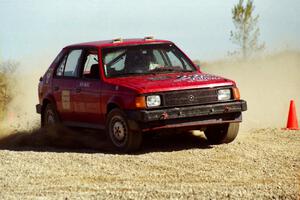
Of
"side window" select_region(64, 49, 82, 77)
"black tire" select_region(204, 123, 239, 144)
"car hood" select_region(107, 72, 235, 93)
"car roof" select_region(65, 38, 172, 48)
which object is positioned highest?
"car roof" select_region(65, 38, 172, 48)

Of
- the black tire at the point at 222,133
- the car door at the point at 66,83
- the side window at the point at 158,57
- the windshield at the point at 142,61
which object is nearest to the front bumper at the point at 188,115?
the black tire at the point at 222,133

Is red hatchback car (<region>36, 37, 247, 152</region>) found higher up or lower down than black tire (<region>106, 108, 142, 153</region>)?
higher up

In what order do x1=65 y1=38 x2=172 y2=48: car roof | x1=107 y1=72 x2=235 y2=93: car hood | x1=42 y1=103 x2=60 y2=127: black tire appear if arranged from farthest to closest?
x1=42 y1=103 x2=60 y2=127: black tire → x1=65 y1=38 x2=172 y2=48: car roof → x1=107 y1=72 x2=235 y2=93: car hood

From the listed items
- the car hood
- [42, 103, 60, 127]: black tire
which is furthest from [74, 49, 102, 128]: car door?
[42, 103, 60, 127]: black tire

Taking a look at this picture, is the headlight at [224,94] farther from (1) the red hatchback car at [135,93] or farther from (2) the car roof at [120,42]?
(2) the car roof at [120,42]

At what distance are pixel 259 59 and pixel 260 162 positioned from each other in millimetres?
32819

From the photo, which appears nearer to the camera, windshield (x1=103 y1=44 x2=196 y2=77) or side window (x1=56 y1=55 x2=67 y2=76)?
windshield (x1=103 y1=44 x2=196 y2=77)

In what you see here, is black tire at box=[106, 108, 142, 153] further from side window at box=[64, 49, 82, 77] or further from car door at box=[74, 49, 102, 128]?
side window at box=[64, 49, 82, 77]

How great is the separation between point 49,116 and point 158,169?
431 cm

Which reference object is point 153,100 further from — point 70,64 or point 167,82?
point 70,64

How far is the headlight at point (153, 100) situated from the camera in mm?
10578

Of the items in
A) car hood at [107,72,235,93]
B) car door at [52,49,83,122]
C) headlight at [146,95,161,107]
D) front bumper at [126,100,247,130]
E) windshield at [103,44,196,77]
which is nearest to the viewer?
front bumper at [126,100,247,130]

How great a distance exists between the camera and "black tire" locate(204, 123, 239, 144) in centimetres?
1135

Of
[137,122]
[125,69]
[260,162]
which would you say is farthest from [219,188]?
[125,69]
